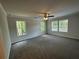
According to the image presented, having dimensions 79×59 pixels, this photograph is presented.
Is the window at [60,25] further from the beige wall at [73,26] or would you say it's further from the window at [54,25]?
the beige wall at [73,26]

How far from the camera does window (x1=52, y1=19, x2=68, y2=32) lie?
710cm

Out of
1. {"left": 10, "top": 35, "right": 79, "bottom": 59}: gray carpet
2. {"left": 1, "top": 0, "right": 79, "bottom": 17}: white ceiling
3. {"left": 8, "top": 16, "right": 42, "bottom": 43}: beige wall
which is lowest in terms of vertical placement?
{"left": 10, "top": 35, "right": 79, "bottom": 59}: gray carpet

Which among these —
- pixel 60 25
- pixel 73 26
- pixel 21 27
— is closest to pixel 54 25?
pixel 60 25

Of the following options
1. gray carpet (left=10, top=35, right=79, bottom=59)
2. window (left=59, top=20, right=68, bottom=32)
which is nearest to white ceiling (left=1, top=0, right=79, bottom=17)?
gray carpet (left=10, top=35, right=79, bottom=59)

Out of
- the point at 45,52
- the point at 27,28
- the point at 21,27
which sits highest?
the point at 21,27

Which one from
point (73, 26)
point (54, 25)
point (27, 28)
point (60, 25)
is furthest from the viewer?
point (54, 25)

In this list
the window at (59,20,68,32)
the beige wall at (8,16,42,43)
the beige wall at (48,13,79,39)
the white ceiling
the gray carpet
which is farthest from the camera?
the window at (59,20,68,32)

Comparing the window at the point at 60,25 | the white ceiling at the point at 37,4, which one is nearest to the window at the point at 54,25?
the window at the point at 60,25

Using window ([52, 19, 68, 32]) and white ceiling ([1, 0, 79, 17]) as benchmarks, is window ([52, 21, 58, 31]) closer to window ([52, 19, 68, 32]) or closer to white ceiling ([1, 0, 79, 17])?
window ([52, 19, 68, 32])

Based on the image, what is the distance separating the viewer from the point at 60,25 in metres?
7.77

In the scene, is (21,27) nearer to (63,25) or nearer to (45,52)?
(45,52)

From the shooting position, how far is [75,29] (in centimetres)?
607

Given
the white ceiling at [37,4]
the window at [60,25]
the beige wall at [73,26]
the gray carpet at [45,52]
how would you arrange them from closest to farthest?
the white ceiling at [37,4] → the gray carpet at [45,52] → the beige wall at [73,26] → the window at [60,25]

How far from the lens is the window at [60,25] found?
23.3 feet
